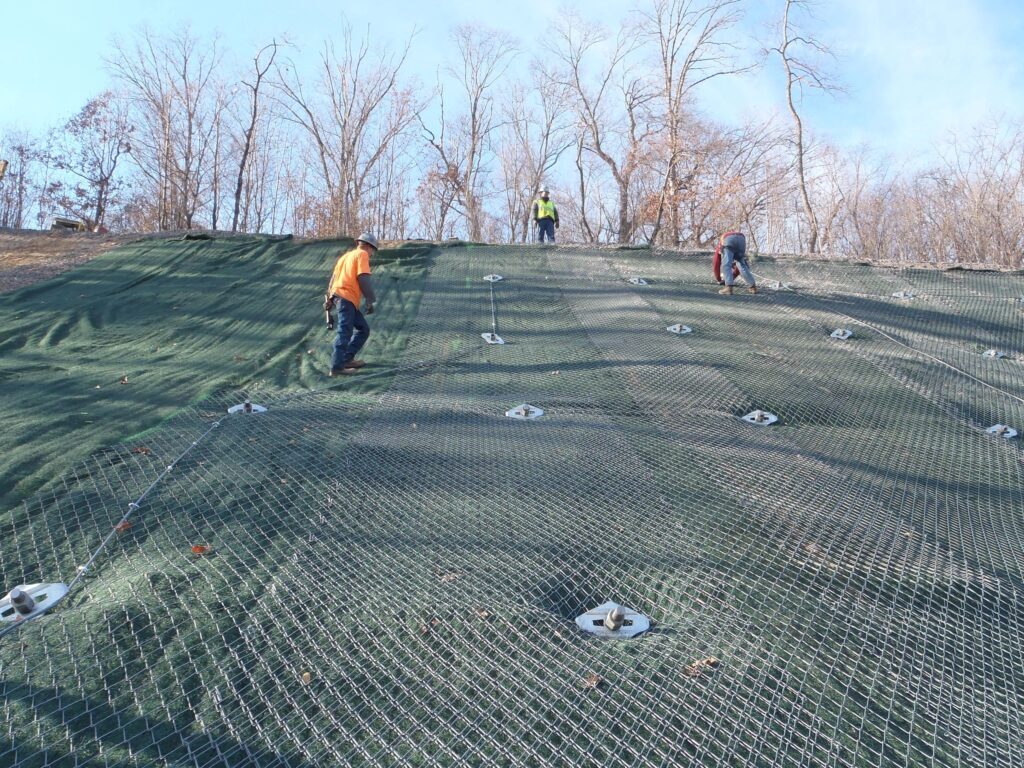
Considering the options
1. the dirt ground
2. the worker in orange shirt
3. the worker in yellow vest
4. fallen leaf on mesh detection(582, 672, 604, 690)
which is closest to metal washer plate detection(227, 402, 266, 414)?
the worker in orange shirt

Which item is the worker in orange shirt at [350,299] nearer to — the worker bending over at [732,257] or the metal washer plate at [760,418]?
the metal washer plate at [760,418]

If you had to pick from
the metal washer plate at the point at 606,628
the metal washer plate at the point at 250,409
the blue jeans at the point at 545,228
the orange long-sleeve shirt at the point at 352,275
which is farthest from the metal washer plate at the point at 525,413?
the blue jeans at the point at 545,228

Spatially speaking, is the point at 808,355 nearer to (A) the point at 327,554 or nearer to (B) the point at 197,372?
(A) the point at 327,554

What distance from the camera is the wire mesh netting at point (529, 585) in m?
1.71

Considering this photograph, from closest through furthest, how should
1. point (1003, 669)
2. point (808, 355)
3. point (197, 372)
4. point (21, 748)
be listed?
point (21, 748), point (1003, 669), point (197, 372), point (808, 355)

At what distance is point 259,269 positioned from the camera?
9.23 metres

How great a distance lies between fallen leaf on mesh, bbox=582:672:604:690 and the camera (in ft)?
6.09

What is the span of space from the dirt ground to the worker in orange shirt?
537 centimetres

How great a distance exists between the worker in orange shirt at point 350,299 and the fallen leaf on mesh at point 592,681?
4.13 m

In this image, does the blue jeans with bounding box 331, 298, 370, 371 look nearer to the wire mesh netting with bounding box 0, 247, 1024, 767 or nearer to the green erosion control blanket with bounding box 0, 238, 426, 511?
the green erosion control blanket with bounding box 0, 238, 426, 511

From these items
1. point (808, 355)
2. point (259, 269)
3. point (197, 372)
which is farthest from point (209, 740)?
point (259, 269)

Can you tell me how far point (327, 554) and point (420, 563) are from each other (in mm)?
360

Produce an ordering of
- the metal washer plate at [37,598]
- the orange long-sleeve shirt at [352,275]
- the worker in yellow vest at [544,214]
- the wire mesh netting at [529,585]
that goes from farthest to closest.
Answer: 1. the worker in yellow vest at [544,214]
2. the orange long-sleeve shirt at [352,275]
3. the metal washer plate at [37,598]
4. the wire mesh netting at [529,585]

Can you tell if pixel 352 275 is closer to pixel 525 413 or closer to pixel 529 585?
pixel 525 413
